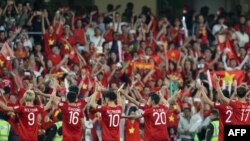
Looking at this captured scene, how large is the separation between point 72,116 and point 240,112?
362 cm

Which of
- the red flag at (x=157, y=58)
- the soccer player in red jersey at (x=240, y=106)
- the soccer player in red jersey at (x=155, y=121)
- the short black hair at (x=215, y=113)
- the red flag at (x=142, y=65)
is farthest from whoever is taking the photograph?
the red flag at (x=157, y=58)

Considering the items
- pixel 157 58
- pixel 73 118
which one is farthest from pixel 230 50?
pixel 73 118

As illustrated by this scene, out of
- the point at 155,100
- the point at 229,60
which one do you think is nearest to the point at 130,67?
the point at 229,60

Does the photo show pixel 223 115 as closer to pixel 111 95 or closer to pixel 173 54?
pixel 111 95

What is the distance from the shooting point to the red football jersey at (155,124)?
98.2ft

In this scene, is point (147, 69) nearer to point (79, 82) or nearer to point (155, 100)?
point (79, 82)

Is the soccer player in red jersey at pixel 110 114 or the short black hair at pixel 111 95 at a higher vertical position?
the short black hair at pixel 111 95

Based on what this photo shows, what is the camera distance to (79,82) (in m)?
33.9

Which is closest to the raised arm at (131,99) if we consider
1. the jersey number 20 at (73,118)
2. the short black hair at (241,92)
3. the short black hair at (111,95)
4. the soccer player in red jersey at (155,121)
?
the soccer player in red jersey at (155,121)

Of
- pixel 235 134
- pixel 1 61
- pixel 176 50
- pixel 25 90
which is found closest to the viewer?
pixel 235 134

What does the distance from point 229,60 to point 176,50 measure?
56.6 inches

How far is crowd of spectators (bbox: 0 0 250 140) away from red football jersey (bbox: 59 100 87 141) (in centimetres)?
169

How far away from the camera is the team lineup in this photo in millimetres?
29531

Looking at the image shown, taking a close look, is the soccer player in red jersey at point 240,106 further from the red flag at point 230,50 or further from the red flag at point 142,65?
the red flag at point 230,50
